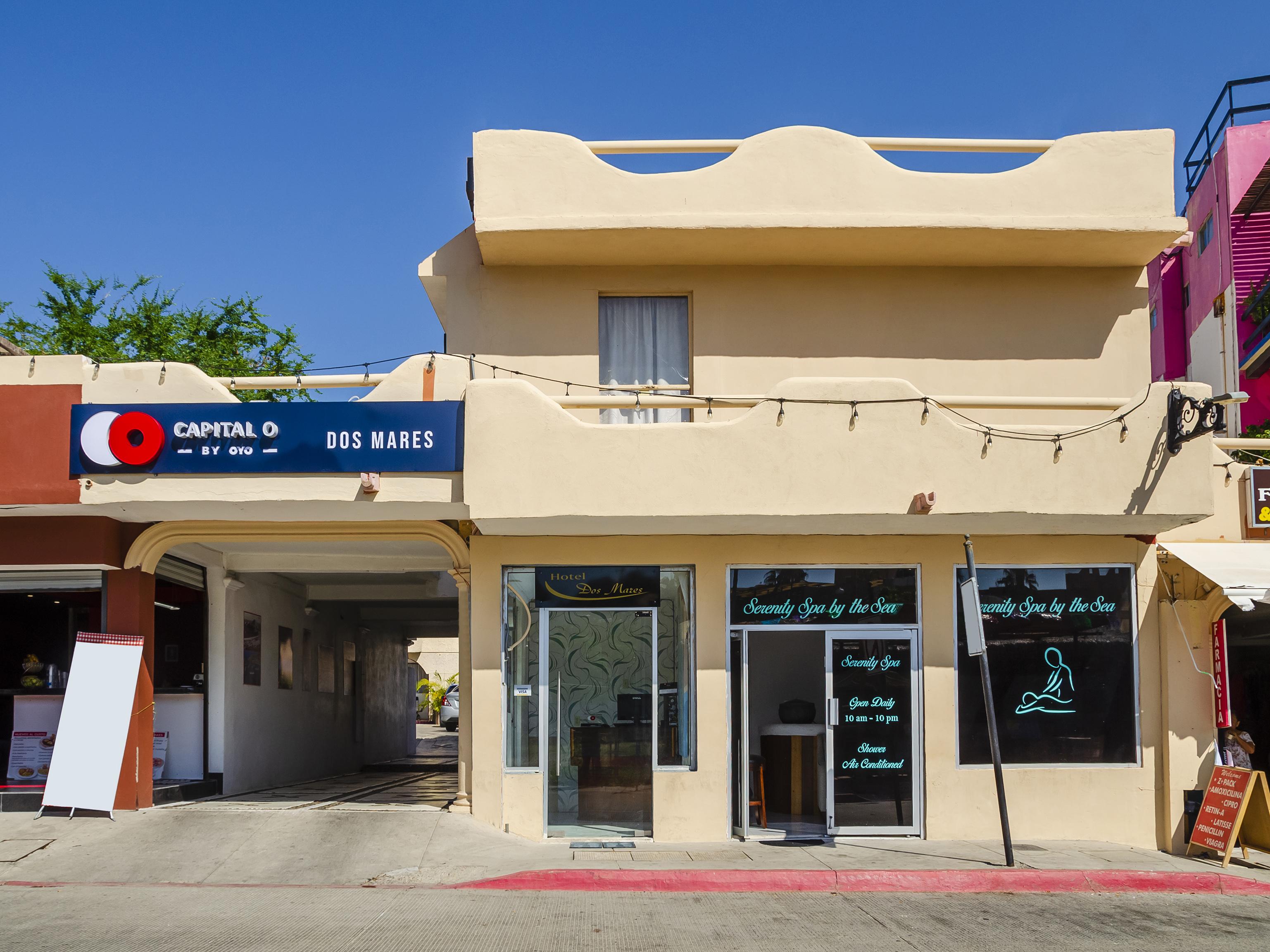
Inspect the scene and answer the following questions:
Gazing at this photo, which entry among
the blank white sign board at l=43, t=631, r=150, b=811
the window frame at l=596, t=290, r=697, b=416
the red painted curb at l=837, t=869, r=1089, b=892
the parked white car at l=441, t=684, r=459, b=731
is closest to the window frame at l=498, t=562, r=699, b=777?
the window frame at l=596, t=290, r=697, b=416

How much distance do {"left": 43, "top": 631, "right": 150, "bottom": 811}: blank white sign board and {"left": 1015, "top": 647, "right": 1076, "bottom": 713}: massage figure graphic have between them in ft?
32.8

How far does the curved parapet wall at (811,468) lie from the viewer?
12.3 meters

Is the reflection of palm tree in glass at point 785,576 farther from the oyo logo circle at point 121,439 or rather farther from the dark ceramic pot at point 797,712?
the oyo logo circle at point 121,439

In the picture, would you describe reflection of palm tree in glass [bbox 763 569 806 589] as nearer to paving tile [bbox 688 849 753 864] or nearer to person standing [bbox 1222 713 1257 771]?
paving tile [bbox 688 849 753 864]

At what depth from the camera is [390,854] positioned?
1145 cm

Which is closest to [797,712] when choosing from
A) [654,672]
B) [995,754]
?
[654,672]

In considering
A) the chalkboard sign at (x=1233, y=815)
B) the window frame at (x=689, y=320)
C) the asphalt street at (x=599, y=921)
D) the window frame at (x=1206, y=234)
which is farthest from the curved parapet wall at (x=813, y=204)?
the window frame at (x=1206, y=234)

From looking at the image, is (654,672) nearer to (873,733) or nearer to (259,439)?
(873,733)

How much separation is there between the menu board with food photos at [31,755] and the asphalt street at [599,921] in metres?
3.52

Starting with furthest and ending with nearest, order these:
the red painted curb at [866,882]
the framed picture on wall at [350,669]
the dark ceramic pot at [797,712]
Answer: the framed picture on wall at [350,669] < the dark ceramic pot at [797,712] < the red painted curb at [866,882]

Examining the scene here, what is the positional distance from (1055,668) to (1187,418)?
10.3ft

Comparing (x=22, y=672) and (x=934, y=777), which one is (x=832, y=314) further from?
(x=22, y=672)

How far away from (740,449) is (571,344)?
2.89 metres

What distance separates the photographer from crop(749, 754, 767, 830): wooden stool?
43.0 ft
